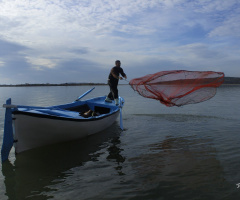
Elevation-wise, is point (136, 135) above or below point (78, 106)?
below

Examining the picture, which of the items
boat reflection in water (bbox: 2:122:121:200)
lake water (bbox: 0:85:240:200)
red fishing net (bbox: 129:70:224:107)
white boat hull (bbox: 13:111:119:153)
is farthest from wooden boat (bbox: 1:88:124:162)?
red fishing net (bbox: 129:70:224:107)

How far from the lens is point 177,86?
Answer: 969 centimetres

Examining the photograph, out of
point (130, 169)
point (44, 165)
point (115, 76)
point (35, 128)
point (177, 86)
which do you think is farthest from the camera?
Result: point (115, 76)

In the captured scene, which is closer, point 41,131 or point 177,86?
point 41,131

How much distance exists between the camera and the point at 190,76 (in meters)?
9.27

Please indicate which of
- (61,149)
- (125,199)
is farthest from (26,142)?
(125,199)

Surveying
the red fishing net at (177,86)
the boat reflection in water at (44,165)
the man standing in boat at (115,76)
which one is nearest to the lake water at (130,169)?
the boat reflection in water at (44,165)

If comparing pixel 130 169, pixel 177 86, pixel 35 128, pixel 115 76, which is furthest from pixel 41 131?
pixel 177 86

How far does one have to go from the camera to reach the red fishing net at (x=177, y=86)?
918cm

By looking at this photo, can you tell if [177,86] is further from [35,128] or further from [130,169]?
[35,128]

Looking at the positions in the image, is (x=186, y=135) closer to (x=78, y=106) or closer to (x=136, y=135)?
(x=136, y=135)

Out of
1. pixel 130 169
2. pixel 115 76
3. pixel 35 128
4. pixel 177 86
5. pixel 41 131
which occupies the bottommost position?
pixel 130 169

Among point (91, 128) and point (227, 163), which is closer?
point (227, 163)

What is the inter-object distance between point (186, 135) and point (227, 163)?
10.9 ft
